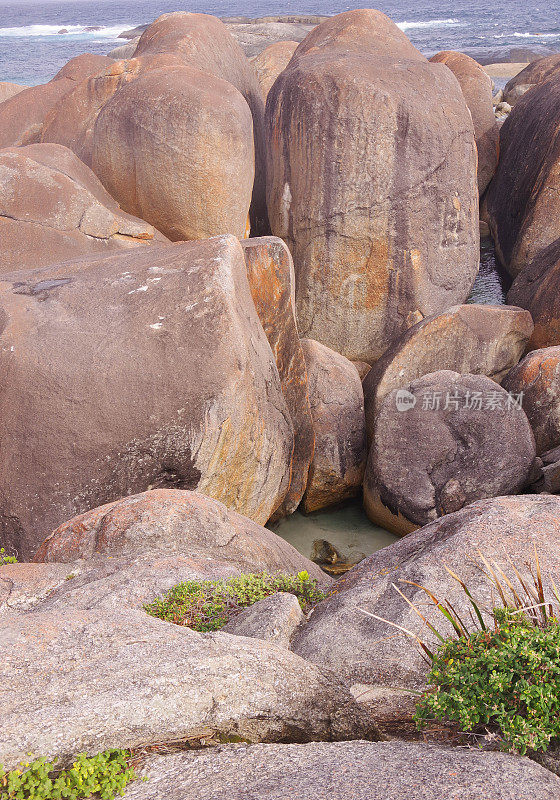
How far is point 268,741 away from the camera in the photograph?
2.52m

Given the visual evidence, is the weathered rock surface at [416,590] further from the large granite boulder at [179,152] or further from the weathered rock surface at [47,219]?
the large granite boulder at [179,152]

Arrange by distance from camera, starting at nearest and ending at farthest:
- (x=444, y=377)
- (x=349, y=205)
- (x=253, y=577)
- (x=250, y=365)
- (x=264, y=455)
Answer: (x=253, y=577) → (x=250, y=365) → (x=264, y=455) → (x=444, y=377) → (x=349, y=205)

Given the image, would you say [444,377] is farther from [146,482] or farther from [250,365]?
[146,482]

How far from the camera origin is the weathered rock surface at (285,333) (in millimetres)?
6426

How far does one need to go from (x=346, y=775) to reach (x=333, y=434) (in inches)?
200

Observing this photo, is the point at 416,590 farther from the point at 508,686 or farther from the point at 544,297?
the point at 544,297

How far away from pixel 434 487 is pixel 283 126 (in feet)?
15.4

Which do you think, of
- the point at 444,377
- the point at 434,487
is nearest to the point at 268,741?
the point at 434,487

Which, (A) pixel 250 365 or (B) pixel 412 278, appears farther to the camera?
(B) pixel 412 278

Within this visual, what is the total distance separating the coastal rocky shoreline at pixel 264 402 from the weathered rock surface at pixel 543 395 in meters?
0.03

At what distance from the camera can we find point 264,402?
5867 millimetres

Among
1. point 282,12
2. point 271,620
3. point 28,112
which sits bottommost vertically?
point 271,620

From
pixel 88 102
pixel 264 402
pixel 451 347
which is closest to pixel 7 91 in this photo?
pixel 88 102

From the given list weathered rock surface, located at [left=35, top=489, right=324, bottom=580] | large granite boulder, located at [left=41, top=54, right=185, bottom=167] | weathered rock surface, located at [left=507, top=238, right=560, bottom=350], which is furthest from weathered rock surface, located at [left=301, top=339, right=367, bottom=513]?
large granite boulder, located at [left=41, top=54, right=185, bottom=167]
